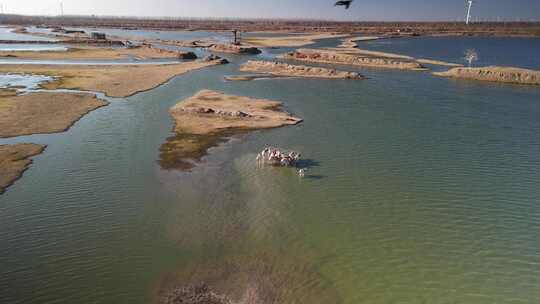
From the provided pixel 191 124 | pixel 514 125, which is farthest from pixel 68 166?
pixel 514 125

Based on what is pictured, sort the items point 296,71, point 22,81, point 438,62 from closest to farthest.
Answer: point 22,81
point 296,71
point 438,62

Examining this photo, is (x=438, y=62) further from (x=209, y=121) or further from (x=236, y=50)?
(x=209, y=121)

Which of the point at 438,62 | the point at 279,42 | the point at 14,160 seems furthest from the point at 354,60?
the point at 14,160

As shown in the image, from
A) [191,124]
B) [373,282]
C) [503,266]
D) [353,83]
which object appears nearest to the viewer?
[373,282]

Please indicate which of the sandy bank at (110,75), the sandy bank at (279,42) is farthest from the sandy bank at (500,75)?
the sandy bank at (279,42)

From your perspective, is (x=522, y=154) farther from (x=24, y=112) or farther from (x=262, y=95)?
(x=24, y=112)

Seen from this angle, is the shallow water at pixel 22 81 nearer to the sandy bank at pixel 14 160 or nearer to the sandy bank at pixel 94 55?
the sandy bank at pixel 14 160
